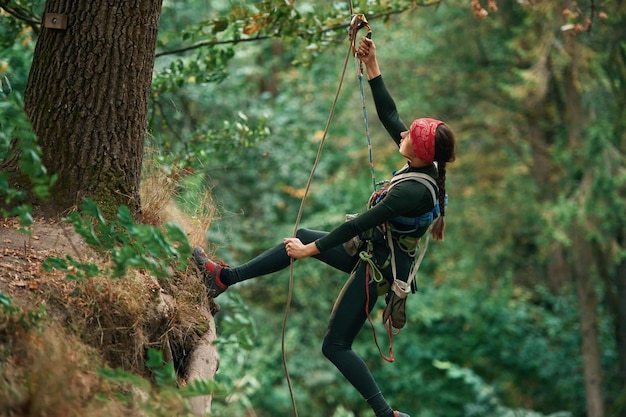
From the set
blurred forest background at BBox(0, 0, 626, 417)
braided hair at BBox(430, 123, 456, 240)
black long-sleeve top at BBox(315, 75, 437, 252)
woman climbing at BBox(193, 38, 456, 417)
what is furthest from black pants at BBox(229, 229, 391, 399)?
blurred forest background at BBox(0, 0, 626, 417)

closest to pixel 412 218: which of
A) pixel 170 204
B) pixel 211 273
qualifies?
pixel 211 273

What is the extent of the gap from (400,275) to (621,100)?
30.1ft

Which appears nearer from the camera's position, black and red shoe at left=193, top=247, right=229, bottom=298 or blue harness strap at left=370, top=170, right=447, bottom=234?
blue harness strap at left=370, top=170, right=447, bottom=234

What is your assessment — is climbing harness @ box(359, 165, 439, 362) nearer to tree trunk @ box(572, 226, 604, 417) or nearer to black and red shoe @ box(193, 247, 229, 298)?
black and red shoe @ box(193, 247, 229, 298)

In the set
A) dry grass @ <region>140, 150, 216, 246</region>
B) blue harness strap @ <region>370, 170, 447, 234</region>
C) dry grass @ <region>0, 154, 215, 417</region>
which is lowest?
dry grass @ <region>0, 154, 215, 417</region>

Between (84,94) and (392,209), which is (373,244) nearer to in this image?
(392,209)

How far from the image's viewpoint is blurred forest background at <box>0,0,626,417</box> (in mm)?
13148

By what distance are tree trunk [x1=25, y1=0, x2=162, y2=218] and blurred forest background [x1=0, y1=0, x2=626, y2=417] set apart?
6.48 metres

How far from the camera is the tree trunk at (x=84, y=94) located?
4.77 m

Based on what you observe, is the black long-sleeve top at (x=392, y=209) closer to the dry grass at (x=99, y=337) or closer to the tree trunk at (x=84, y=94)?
the dry grass at (x=99, y=337)

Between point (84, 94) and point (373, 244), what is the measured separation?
72.8 inches

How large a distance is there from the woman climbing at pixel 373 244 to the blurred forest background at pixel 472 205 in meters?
6.37

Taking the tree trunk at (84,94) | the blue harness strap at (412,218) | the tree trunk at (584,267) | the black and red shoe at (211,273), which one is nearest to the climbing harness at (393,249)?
the blue harness strap at (412,218)

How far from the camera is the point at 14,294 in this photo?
400cm
